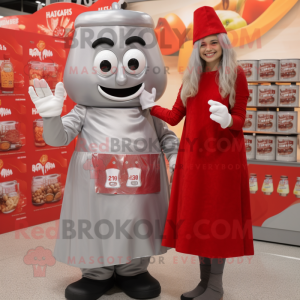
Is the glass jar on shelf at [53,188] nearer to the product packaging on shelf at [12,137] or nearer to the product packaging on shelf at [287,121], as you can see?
the product packaging on shelf at [12,137]

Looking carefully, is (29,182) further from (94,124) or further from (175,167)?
(175,167)

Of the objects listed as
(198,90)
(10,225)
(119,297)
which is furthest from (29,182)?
(198,90)

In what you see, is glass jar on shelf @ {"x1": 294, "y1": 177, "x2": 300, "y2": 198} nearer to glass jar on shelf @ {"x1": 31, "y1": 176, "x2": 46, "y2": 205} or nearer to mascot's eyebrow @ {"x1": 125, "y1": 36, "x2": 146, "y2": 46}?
mascot's eyebrow @ {"x1": 125, "y1": 36, "x2": 146, "y2": 46}

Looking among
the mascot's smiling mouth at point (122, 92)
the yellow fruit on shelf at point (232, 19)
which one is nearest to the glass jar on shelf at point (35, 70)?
the mascot's smiling mouth at point (122, 92)

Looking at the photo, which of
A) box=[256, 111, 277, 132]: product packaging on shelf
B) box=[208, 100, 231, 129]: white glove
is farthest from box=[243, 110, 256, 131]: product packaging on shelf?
box=[208, 100, 231, 129]: white glove

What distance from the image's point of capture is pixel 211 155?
1.88 m

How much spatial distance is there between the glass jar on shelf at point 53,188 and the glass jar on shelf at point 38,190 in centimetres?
5

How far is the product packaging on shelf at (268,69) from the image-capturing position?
121 inches

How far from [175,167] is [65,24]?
10.6 feet

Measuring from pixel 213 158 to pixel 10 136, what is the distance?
2083mm

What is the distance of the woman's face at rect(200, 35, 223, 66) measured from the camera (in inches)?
74.9

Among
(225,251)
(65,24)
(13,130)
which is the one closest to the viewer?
(225,251)

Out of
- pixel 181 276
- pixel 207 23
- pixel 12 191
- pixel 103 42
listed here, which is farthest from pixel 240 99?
pixel 12 191

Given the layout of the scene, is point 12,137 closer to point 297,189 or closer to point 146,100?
point 146,100
